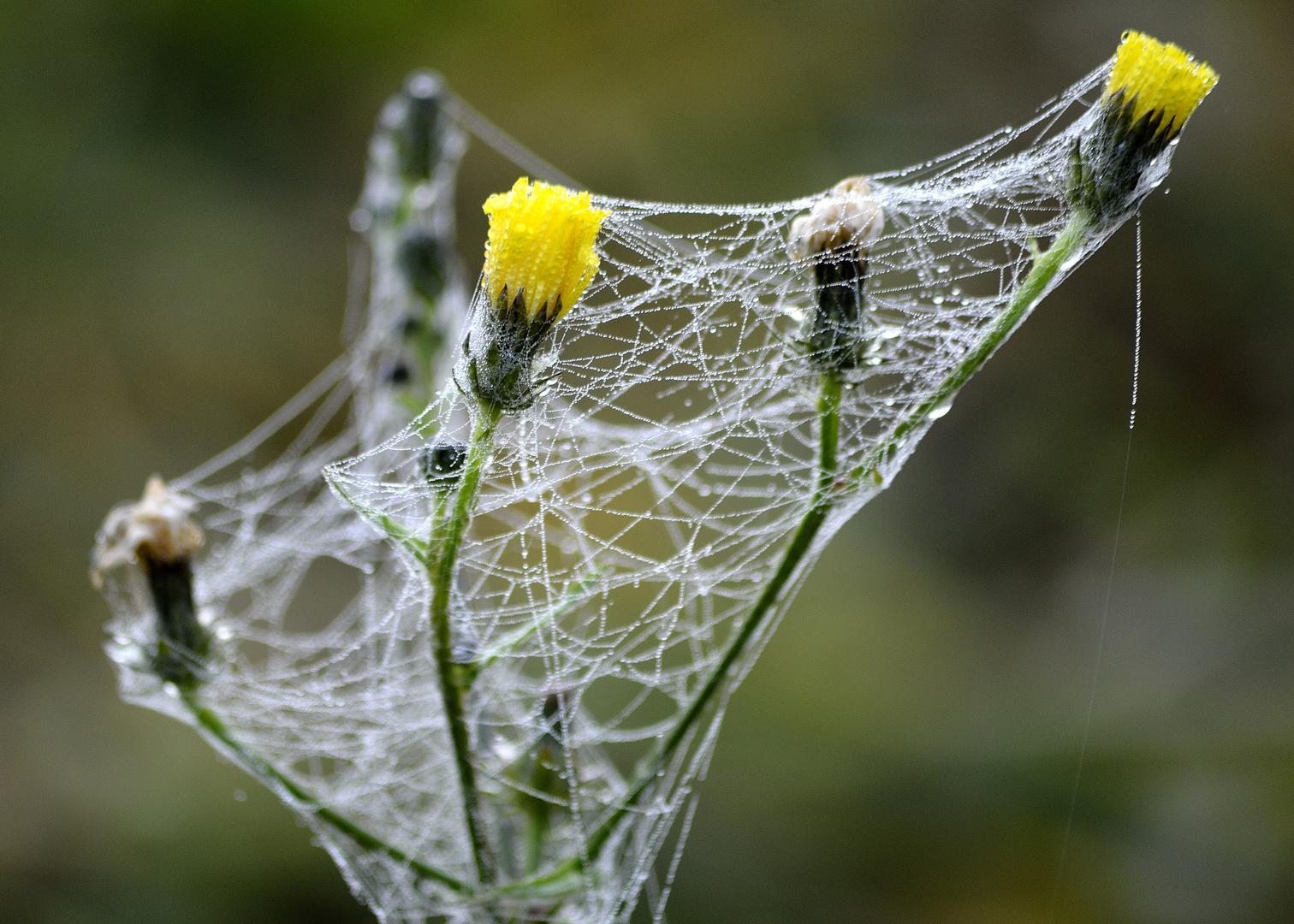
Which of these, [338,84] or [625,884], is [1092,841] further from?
[338,84]

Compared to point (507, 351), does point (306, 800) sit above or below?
below

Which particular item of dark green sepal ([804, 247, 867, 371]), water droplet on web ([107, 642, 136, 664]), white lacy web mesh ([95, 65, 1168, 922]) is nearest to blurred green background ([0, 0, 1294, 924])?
white lacy web mesh ([95, 65, 1168, 922])

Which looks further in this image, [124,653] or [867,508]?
[867,508]

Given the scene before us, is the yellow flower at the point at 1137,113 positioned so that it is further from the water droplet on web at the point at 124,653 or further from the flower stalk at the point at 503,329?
the water droplet on web at the point at 124,653

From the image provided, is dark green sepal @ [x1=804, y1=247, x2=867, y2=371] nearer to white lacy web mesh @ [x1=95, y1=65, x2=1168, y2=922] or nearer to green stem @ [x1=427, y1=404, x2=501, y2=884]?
white lacy web mesh @ [x1=95, y1=65, x2=1168, y2=922]

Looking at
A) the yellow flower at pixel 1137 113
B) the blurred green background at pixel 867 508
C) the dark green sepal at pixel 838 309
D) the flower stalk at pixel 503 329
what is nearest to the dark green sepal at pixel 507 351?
the flower stalk at pixel 503 329

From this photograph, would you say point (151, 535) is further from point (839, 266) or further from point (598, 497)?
point (839, 266)

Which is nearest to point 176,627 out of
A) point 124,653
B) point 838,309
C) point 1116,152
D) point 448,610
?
point 124,653
